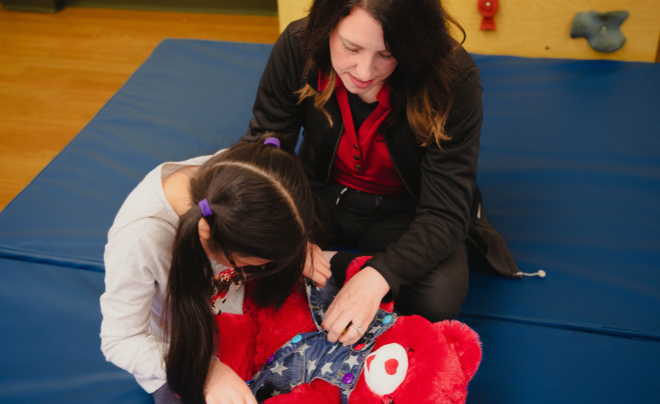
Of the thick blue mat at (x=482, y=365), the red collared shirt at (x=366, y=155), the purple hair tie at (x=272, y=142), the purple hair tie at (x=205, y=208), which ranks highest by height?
the purple hair tie at (x=272, y=142)

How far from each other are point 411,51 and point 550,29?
1.47 meters

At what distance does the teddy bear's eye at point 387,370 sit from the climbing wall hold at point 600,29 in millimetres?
1700

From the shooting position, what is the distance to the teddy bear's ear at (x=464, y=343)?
835mm

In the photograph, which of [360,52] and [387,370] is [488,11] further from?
[387,370]

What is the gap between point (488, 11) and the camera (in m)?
1.96

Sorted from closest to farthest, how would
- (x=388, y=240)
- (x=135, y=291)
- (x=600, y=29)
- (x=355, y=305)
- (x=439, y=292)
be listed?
(x=135, y=291)
(x=355, y=305)
(x=439, y=292)
(x=388, y=240)
(x=600, y=29)

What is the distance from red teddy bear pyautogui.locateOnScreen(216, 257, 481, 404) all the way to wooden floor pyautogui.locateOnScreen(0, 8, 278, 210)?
124cm

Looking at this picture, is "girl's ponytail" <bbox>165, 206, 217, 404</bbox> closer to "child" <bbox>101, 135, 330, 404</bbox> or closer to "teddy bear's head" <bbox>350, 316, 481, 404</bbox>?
"child" <bbox>101, 135, 330, 404</bbox>

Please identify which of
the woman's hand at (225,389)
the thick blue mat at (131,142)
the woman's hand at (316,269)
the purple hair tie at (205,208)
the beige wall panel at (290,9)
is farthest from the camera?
the beige wall panel at (290,9)

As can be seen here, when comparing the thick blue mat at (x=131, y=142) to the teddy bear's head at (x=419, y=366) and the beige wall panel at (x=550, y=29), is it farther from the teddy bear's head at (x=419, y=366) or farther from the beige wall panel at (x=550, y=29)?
the teddy bear's head at (x=419, y=366)

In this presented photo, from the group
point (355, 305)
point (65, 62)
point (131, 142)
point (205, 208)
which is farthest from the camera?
point (65, 62)

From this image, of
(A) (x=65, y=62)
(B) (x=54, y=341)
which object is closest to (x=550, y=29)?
(B) (x=54, y=341)

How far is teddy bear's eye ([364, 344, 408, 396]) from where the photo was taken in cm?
77

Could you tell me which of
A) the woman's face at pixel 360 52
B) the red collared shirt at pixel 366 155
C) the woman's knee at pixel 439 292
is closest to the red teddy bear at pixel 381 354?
the woman's knee at pixel 439 292
